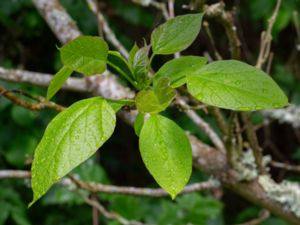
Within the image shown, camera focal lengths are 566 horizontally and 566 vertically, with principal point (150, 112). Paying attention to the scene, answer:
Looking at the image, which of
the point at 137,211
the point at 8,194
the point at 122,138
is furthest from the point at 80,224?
the point at 122,138

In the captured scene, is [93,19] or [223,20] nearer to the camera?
[223,20]

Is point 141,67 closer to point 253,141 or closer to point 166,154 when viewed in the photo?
point 166,154

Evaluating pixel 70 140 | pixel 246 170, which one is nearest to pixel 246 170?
pixel 246 170

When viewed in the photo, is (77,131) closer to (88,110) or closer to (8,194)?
(88,110)

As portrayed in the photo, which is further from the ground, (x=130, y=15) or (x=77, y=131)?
(x=77, y=131)

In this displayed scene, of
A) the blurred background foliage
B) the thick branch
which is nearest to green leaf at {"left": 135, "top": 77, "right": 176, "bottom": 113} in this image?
the thick branch
